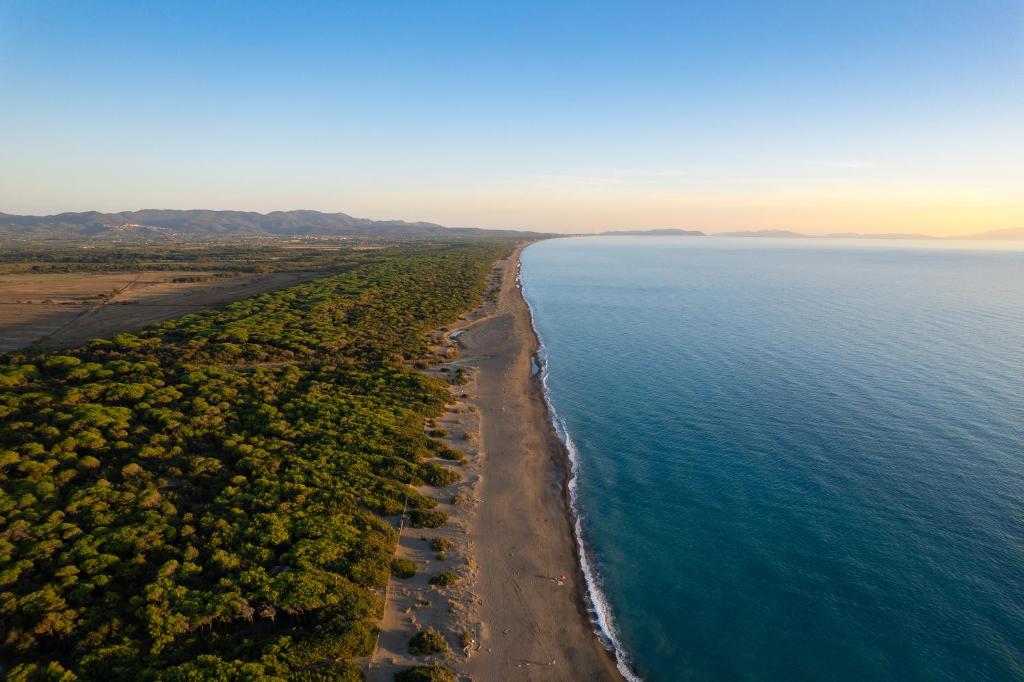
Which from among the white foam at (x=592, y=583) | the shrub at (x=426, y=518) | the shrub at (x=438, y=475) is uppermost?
the shrub at (x=438, y=475)

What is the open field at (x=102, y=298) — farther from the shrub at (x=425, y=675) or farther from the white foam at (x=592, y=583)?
the shrub at (x=425, y=675)

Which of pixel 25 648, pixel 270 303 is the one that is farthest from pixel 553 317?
pixel 25 648

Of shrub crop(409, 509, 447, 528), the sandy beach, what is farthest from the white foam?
shrub crop(409, 509, 447, 528)

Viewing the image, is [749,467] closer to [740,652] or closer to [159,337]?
[740,652]

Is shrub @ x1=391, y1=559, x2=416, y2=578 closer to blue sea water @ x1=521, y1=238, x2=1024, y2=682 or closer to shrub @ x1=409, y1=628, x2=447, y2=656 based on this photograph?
shrub @ x1=409, y1=628, x2=447, y2=656

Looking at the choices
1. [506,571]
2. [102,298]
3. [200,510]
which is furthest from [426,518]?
[102,298]

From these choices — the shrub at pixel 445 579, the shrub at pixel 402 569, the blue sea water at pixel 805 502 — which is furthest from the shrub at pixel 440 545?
the blue sea water at pixel 805 502

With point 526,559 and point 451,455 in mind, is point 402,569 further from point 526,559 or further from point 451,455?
point 451,455
